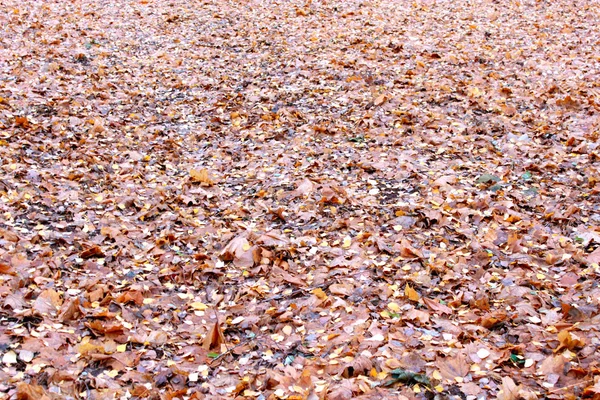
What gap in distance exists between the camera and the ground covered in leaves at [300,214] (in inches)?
142

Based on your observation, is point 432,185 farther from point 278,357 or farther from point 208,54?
point 208,54

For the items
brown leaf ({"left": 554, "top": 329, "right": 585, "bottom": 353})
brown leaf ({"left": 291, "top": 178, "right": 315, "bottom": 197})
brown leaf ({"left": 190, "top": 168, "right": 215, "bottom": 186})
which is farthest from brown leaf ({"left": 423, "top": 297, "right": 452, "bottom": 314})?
brown leaf ({"left": 190, "top": 168, "right": 215, "bottom": 186})

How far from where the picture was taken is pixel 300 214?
223 inches

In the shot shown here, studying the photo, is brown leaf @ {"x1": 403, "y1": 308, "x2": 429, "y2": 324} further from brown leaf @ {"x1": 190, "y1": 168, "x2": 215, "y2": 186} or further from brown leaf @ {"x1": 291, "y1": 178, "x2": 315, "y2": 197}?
brown leaf @ {"x1": 190, "y1": 168, "x2": 215, "y2": 186}

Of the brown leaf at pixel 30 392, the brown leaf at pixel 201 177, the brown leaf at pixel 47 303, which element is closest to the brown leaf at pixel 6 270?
the brown leaf at pixel 47 303

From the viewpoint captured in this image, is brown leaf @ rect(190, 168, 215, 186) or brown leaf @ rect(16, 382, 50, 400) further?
brown leaf @ rect(190, 168, 215, 186)

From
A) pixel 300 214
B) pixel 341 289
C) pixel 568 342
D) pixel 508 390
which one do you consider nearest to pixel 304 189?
pixel 300 214

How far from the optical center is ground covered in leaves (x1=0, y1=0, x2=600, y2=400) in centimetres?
361

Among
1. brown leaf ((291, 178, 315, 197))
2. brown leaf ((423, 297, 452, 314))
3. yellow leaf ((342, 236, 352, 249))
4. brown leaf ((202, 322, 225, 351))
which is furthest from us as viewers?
brown leaf ((291, 178, 315, 197))

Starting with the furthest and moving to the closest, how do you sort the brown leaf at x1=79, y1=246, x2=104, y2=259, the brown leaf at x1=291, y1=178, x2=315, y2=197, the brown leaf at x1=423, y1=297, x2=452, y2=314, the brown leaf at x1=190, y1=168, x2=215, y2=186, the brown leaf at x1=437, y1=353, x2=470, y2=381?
the brown leaf at x1=190, y1=168, x2=215, y2=186 → the brown leaf at x1=291, y1=178, x2=315, y2=197 → the brown leaf at x1=79, y1=246, x2=104, y2=259 → the brown leaf at x1=423, y1=297, x2=452, y2=314 → the brown leaf at x1=437, y1=353, x2=470, y2=381

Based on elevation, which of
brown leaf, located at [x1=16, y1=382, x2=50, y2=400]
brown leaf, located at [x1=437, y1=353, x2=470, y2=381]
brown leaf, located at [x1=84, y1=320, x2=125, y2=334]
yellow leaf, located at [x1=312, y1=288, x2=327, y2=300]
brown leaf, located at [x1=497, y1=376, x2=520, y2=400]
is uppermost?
brown leaf, located at [x1=497, y1=376, x2=520, y2=400]

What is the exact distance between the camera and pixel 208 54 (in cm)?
1030

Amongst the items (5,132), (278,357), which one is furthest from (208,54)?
(278,357)

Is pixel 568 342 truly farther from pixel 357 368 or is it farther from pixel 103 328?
pixel 103 328
